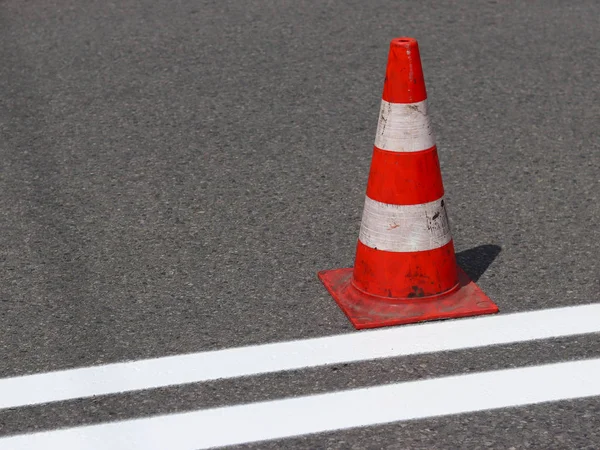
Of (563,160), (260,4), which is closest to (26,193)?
(563,160)

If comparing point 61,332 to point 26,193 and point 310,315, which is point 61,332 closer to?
point 310,315

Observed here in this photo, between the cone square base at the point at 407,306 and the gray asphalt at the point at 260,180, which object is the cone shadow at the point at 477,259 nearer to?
the gray asphalt at the point at 260,180

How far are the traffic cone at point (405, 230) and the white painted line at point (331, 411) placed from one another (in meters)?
0.50

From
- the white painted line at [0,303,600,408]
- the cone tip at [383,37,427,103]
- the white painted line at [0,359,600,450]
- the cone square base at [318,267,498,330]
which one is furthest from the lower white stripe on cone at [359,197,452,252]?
the white painted line at [0,359,600,450]

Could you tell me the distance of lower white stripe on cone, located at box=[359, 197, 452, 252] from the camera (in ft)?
13.3

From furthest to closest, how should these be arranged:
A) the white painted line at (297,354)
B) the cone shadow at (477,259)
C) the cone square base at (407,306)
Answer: the cone shadow at (477,259)
the cone square base at (407,306)
the white painted line at (297,354)

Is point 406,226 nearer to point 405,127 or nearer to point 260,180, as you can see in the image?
point 405,127

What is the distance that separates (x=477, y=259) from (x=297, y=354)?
1.15m

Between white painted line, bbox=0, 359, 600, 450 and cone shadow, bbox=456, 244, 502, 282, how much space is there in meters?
0.85

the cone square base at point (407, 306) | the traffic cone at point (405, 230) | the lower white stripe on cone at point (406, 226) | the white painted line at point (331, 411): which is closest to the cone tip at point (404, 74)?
the traffic cone at point (405, 230)

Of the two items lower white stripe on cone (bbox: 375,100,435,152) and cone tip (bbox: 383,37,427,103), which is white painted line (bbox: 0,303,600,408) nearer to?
lower white stripe on cone (bbox: 375,100,435,152)

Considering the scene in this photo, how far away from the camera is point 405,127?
157 inches

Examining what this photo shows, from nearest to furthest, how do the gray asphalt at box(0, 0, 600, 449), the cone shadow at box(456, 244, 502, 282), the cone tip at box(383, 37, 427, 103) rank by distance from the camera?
the gray asphalt at box(0, 0, 600, 449), the cone tip at box(383, 37, 427, 103), the cone shadow at box(456, 244, 502, 282)

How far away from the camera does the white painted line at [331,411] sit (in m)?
3.31
